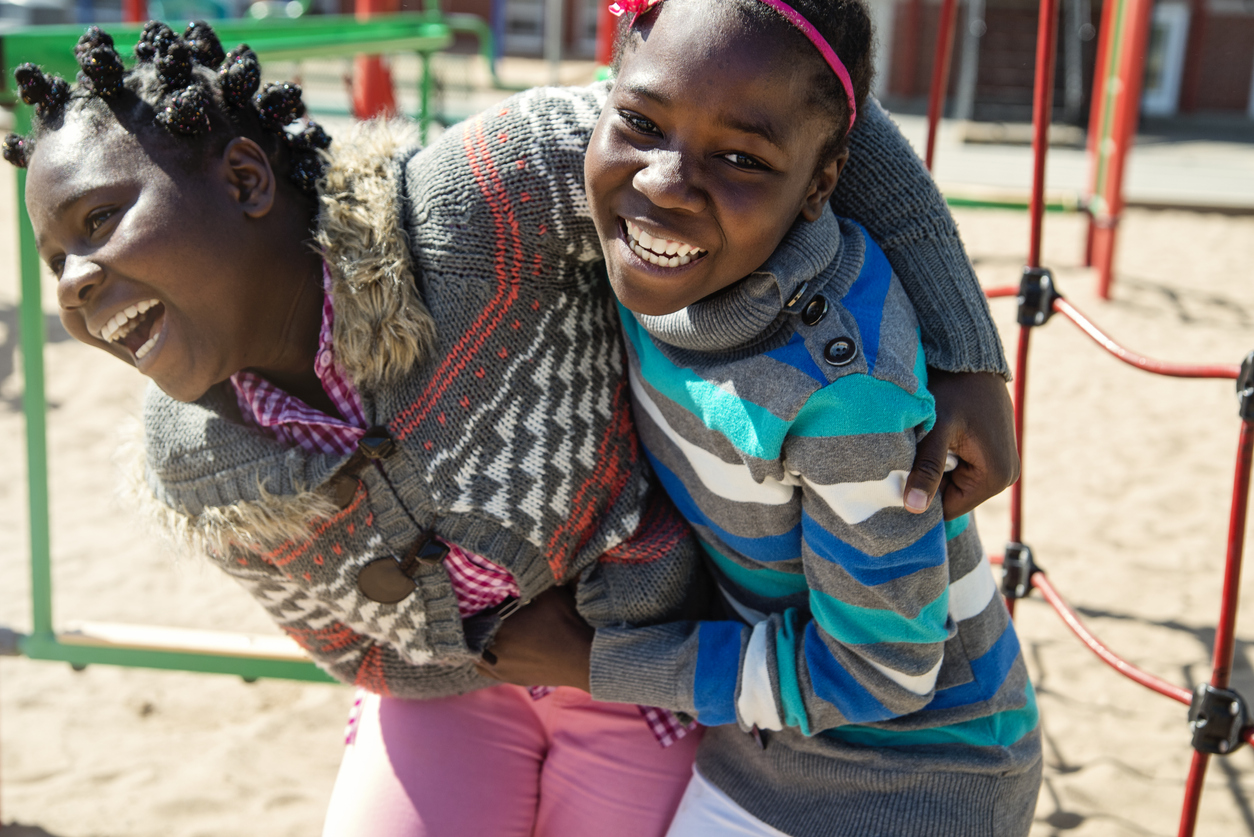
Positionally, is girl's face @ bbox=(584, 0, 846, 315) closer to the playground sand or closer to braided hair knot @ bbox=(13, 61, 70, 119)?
braided hair knot @ bbox=(13, 61, 70, 119)

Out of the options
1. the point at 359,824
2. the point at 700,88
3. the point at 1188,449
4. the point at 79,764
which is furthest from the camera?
the point at 1188,449

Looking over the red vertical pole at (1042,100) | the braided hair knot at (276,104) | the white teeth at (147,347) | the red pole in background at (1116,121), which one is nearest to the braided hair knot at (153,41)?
the braided hair knot at (276,104)

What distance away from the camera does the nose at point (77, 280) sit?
1.13 m

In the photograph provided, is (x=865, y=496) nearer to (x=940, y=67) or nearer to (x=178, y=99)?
(x=178, y=99)

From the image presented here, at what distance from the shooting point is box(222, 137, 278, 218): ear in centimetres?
120

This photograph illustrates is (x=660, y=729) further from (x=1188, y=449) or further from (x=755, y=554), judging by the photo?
(x=1188, y=449)

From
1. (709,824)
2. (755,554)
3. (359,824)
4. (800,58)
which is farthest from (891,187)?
(359,824)

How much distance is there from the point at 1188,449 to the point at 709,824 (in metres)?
3.56

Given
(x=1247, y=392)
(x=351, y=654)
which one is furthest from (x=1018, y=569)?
(x=351, y=654)

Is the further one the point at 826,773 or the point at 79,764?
the point at 79,764

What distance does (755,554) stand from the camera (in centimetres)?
131

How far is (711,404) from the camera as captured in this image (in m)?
1.21

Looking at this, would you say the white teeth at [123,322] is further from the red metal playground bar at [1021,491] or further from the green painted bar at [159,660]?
the red metal playground bar at [1021,491]

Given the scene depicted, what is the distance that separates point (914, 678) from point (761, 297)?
473 mm
